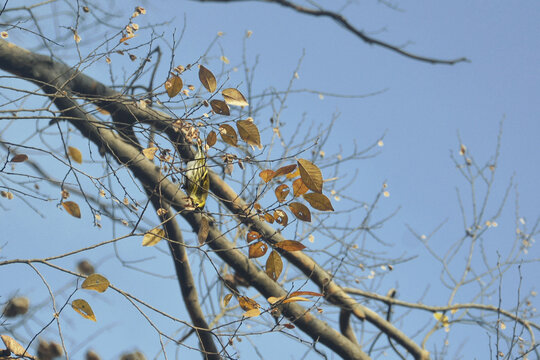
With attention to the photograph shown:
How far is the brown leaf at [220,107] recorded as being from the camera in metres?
1.57

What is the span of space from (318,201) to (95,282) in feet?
2.30

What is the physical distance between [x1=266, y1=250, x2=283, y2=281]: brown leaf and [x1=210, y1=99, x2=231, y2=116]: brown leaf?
0.48 metres

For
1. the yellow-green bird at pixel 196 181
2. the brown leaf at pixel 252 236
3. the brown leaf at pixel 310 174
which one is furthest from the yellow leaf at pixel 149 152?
the brown leaf at pixel 310 174

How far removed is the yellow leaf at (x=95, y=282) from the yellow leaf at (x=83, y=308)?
54mm

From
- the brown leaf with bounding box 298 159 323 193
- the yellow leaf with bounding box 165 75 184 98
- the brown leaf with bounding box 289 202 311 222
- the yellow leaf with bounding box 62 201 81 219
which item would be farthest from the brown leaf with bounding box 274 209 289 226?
the yellow leaf with bounding box 62 201 81 219

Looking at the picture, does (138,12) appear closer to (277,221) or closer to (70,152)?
(70,152)

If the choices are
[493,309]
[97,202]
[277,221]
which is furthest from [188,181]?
[493,309]

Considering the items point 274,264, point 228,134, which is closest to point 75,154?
point 228,134

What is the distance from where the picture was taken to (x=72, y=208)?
1.75 metres

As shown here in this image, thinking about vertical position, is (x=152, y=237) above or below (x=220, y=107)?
below

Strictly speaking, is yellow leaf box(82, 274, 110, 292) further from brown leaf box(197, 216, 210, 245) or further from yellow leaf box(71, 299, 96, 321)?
brown leaf box(197, 216, 210, 245)

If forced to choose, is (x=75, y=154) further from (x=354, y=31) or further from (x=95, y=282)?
(x=354, y=31)

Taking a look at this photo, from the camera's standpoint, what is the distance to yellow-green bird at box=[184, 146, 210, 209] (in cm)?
171

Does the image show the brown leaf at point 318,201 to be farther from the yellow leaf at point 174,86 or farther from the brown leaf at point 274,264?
the yellow leaf at point 174,86
